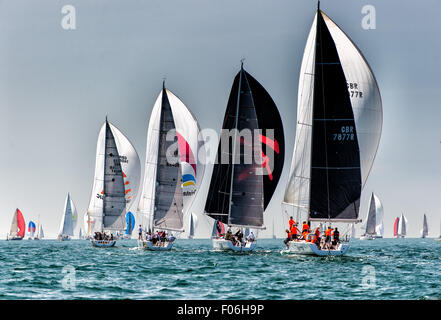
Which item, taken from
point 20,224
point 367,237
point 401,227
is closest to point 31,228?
point 20,224

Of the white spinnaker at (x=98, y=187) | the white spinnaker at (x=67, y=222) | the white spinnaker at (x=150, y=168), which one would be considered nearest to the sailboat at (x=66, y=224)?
the white spinnaker at (x=67, y=222)

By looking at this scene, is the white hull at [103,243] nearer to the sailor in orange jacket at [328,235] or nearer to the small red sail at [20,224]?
the sailor in orange jacket at [328,235]


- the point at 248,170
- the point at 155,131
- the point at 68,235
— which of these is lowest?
the point at 68,235

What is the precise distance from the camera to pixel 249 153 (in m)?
42.2

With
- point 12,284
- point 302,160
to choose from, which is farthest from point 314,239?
point 12,284

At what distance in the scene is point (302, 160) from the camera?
36344 millimetres

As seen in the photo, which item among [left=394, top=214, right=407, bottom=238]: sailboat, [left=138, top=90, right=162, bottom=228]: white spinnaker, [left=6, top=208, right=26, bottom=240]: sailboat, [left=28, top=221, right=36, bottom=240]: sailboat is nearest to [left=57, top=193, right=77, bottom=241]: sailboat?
A: [left=6, top=208, right=26, bottom=240]: sailboat

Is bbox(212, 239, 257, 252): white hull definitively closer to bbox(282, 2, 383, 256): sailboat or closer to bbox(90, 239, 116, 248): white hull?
bbox(282, 2, 383, 256): sailboat

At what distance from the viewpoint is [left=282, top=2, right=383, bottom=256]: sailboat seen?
3469cm

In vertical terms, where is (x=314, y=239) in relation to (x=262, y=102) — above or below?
below

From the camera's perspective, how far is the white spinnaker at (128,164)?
60656 millimetres

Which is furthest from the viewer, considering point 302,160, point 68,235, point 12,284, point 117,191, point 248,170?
point 68,235
